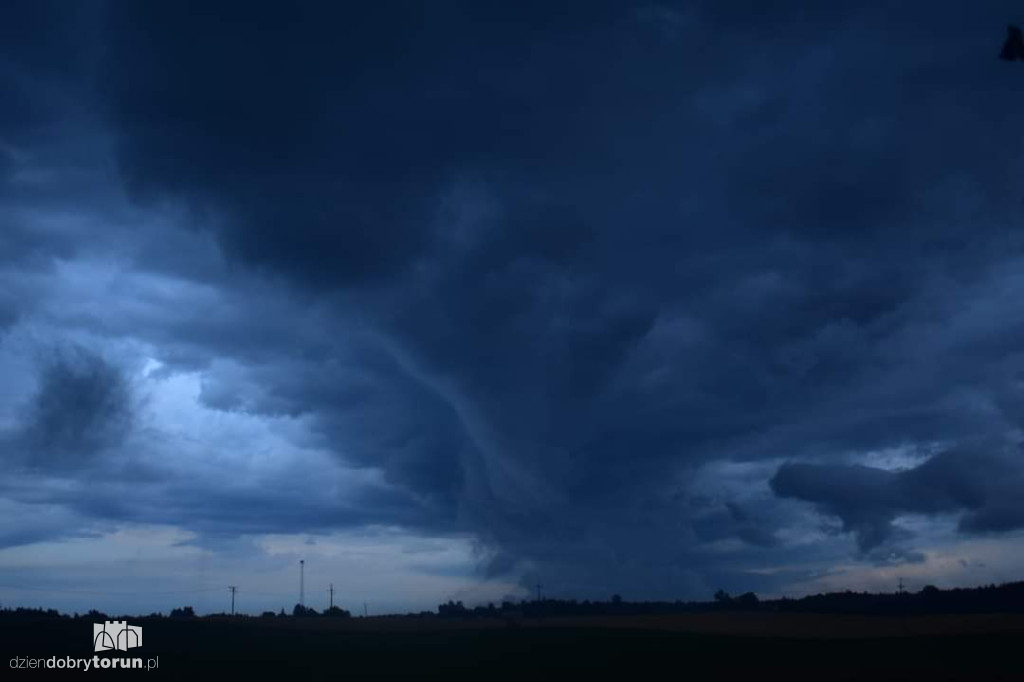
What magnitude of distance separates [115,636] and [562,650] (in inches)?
1772

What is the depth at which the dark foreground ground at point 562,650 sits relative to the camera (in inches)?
2916

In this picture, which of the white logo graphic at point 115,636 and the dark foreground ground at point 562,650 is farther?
the white logo graphic at point 115,636

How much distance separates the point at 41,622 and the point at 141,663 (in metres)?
38.8

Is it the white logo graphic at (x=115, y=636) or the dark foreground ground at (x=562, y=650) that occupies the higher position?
the white logo graphic at (x=115, y=636)

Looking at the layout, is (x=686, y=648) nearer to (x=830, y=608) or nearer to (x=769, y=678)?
(x=769, y=678)

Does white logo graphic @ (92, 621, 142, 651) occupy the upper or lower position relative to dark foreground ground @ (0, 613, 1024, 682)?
upper

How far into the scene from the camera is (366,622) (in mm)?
143875

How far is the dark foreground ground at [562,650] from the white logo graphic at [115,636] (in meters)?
1.00

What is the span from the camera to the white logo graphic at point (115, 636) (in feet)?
274

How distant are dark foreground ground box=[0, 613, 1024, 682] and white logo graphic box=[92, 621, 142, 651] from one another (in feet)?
3.28

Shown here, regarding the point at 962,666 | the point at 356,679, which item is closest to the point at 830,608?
the point at 962,666

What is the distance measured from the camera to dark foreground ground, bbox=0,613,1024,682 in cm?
7406

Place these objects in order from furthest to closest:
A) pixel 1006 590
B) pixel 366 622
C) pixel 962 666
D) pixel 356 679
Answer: pixel 1006 590 → pixel 366 622 → pixel 962 666 → pixel 356 679

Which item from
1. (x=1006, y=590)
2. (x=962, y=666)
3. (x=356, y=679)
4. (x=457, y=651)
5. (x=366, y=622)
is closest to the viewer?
(x=356, y=679)
